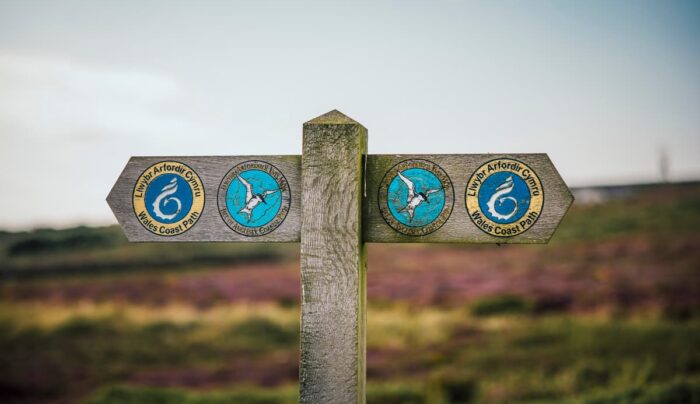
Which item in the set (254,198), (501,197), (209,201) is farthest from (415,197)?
→ (209,201)

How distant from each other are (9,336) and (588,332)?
36.4 ft

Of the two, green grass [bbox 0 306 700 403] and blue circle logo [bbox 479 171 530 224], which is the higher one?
blue circle logo [bbox 479 171 530 224]

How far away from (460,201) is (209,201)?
2.53ft

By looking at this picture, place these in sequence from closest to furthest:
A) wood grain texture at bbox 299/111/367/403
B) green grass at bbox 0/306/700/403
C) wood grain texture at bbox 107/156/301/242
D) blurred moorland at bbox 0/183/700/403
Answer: wood grain texture at bbox 299/111/367/403, wood grain texture at bbox 107/156/301/242, green grass at bbox 0/306/700/403, blurred moorland at bbox 0/183/700/403

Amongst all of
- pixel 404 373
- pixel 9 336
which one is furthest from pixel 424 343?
pixel 9 336

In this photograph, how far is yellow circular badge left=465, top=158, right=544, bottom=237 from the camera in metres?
1.90

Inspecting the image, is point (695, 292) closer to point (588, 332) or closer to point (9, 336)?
point (588, 332)

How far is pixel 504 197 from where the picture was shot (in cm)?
192

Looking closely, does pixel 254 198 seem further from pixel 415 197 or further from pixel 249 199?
pixel 415 197

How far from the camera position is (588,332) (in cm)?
1102

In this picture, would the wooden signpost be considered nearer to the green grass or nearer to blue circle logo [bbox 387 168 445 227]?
blue circle logo [bbox 387 168 445 227]

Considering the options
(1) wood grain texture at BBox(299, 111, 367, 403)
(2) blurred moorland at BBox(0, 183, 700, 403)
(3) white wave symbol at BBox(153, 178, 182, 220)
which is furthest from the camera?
(2) blurred moorland at BBox(0, 183, 700, 403)

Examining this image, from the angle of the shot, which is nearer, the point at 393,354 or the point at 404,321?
the point at 393,354

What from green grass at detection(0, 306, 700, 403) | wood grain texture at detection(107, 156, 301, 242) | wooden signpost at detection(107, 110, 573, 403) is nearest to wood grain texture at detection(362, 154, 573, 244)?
wooden signpost at detection(107, 110, 573, 403)
